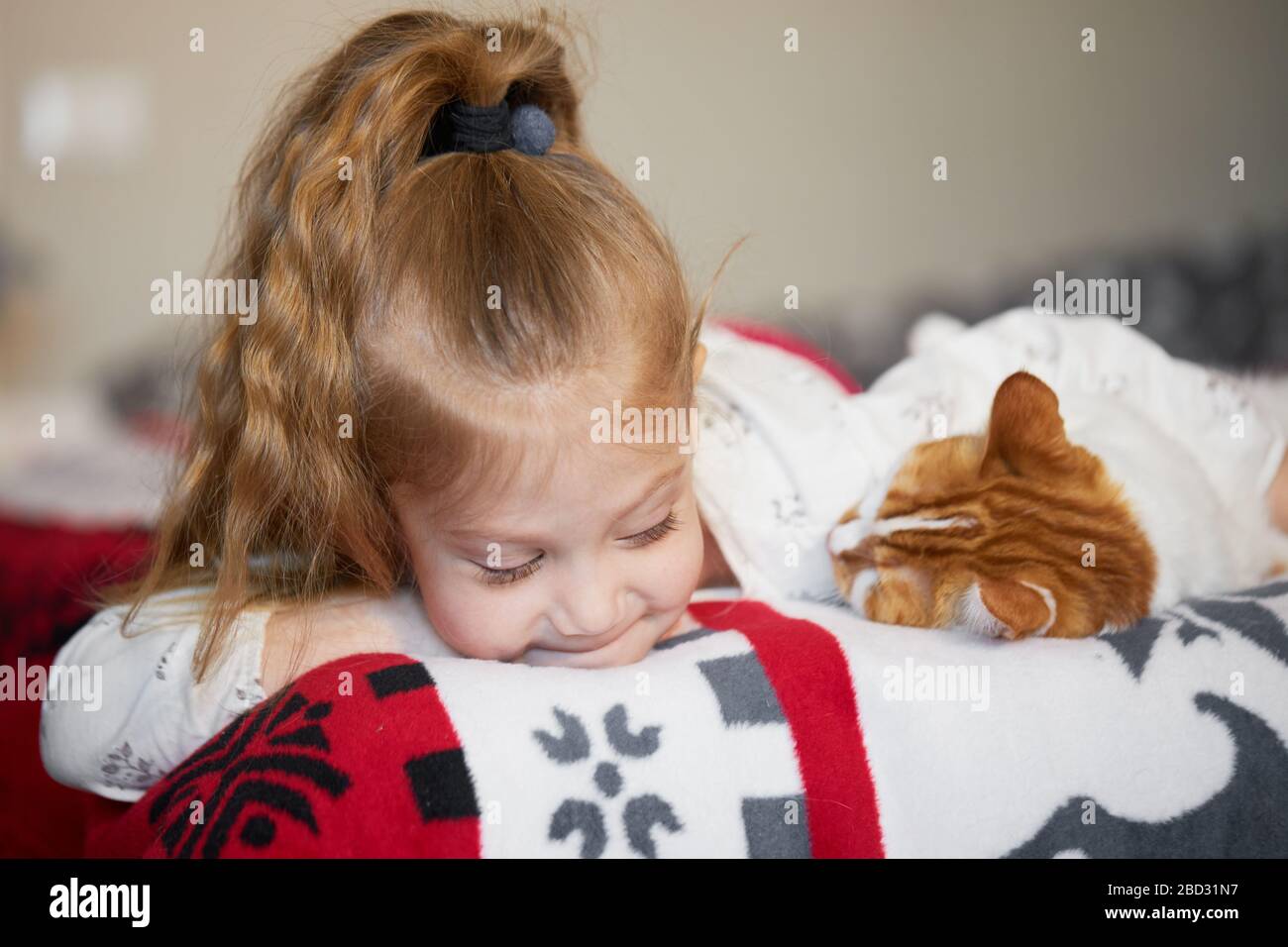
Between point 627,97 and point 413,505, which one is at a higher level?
point 627,97

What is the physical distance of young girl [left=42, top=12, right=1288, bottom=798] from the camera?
A: 1007 millimetres

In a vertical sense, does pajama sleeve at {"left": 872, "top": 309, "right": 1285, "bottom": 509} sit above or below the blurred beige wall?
below

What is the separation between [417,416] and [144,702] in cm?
40

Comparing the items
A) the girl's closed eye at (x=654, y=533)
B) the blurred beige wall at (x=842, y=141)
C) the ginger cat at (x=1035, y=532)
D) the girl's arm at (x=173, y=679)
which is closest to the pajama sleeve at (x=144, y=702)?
the girl's arm at (x=173, y=679)

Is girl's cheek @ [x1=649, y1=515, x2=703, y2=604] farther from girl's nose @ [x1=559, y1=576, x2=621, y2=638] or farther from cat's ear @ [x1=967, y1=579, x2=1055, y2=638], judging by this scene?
cat's ear @ [x1=967, y1=579, x2=1055, y2=638]

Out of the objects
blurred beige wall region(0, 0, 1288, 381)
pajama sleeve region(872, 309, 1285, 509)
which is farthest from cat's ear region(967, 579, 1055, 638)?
blurred beige wall region(0, 0, 1288, 381)

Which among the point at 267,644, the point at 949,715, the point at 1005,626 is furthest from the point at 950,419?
the point at 267,644

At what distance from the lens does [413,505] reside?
1.07 m

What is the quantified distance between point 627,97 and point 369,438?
1821 millimetres

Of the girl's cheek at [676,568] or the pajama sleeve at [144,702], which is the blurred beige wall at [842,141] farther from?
the pajama sleeve at [144,702]

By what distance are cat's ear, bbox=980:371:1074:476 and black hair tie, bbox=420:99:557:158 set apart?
552mm

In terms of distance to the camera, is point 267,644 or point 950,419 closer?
point 267,644

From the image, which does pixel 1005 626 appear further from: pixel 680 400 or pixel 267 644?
pixel 267 644

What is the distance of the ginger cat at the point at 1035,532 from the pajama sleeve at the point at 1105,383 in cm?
16
